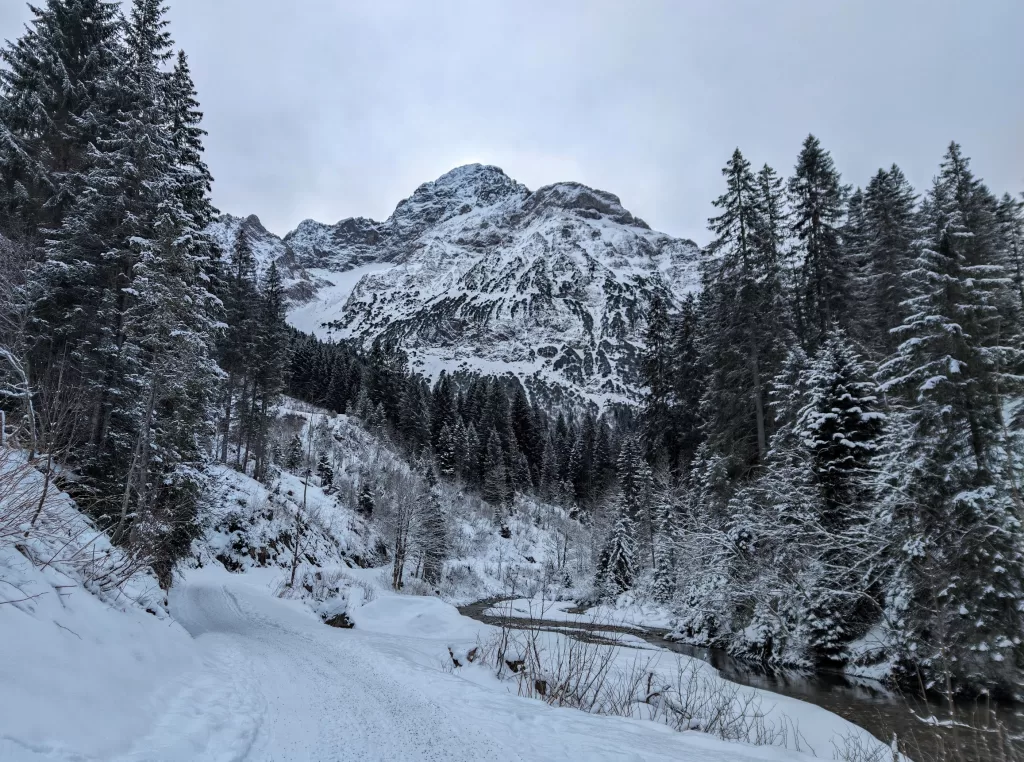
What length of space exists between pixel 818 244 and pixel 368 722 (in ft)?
92.2

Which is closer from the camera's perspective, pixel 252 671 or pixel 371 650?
pixel 252 671

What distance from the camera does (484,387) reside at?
82438mm

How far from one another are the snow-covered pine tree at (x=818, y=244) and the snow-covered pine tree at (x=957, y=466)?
8.88m

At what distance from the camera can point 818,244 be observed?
25.4 meters

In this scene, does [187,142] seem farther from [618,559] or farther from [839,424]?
[618,559]

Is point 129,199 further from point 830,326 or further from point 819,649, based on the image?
point 830,326

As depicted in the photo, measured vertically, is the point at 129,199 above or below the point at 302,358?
below

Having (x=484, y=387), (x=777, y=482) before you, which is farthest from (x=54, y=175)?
(x=484, y=387)

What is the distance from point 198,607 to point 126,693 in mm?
12488

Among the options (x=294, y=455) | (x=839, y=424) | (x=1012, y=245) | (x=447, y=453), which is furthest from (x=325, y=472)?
(x=1012, y=245)

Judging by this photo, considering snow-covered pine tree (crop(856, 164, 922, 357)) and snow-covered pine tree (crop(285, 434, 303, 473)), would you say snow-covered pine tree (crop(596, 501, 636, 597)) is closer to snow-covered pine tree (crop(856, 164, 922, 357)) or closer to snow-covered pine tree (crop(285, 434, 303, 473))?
snow-covered pine tree (crop(856, 164, 922, 357))

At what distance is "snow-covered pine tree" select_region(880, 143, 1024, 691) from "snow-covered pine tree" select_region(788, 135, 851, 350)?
888cm

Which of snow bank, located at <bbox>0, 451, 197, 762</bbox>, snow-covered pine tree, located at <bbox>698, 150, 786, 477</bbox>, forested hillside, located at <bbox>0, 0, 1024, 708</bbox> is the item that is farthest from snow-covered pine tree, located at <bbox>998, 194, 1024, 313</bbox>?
snow bank, located at <bbox>0, 451, 197, 762</bbox>

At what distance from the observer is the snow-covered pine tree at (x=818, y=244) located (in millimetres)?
24844
